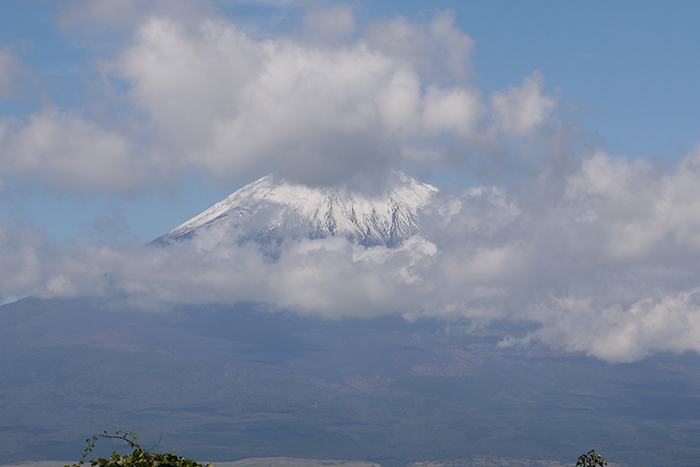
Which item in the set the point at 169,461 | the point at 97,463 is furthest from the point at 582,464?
the point at 97,463

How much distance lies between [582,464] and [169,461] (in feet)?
46.8

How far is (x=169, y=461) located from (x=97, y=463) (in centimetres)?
194

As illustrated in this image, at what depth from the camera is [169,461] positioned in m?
19.5

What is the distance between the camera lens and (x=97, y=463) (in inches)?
763

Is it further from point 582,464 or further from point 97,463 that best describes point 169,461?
point 582,464

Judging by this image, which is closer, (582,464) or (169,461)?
(169,461)

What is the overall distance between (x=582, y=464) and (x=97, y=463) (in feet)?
52.9

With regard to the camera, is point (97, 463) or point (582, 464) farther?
point (582, 464)

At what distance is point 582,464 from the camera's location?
24797 mm
